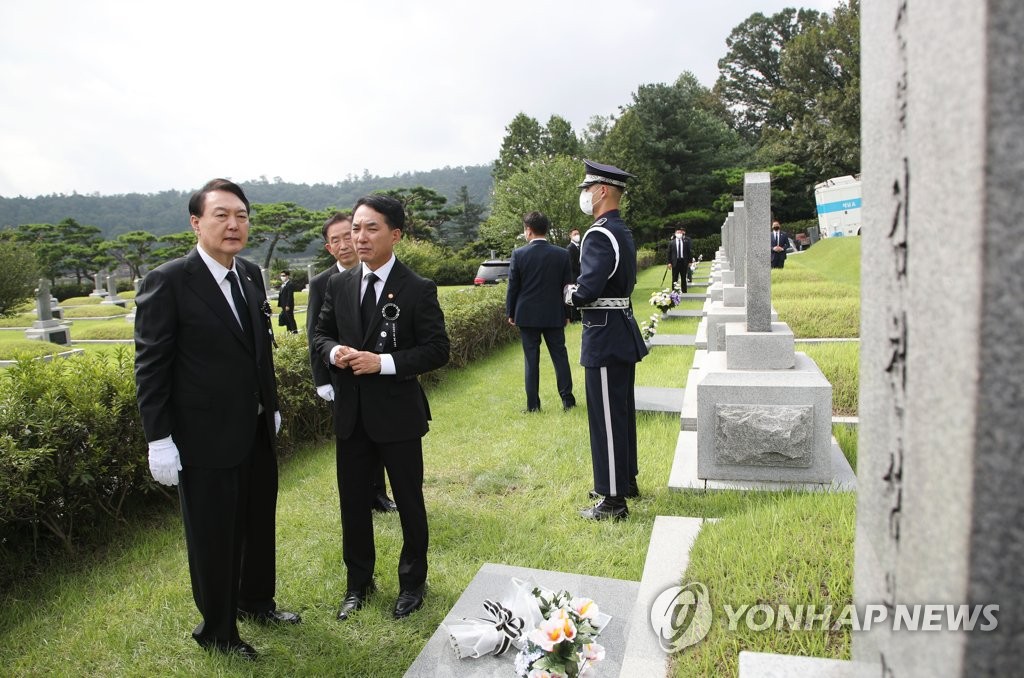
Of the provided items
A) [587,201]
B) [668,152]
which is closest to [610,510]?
[587,201]

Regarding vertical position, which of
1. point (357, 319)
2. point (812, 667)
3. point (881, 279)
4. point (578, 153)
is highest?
point (578, 153)

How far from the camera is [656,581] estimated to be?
9.60 ft

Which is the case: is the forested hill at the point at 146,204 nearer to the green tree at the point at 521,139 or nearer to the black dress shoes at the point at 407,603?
the green tree at the point at 521,139

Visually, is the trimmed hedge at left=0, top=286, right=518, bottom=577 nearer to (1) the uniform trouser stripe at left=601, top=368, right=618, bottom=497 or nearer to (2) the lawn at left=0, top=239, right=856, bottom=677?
(2) the lawn at left=0, top=239, right=856, bottom=677

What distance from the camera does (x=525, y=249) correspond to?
7.36 metres

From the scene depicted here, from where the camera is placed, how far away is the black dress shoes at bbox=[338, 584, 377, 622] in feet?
10.7

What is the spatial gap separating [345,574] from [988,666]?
3255mm

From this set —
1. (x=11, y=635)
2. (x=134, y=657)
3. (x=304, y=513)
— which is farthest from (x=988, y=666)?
(x=304, y=513)

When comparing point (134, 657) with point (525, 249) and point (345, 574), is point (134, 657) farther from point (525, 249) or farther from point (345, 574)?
point (525, 249)

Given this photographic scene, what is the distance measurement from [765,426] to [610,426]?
94 centimetres

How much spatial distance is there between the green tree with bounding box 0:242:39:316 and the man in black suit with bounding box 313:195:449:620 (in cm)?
2180

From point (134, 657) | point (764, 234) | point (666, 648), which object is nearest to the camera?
point (666, 648)

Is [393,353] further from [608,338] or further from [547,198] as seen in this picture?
[547,198]

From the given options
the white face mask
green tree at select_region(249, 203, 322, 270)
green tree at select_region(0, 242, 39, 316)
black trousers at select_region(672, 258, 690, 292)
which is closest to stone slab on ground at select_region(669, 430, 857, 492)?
the white face mask
